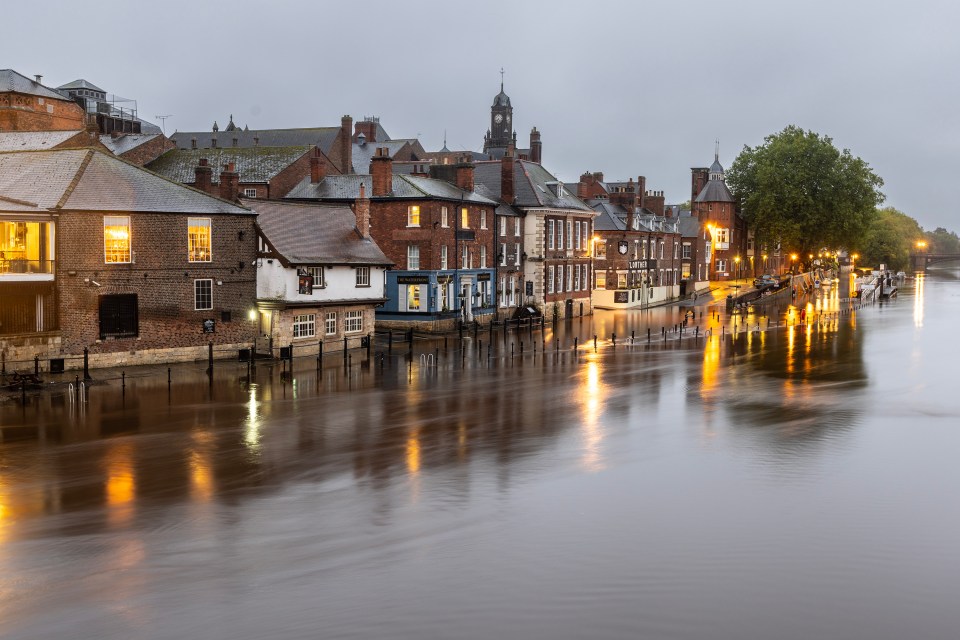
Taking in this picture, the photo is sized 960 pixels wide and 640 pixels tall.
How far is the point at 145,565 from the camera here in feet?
54.7

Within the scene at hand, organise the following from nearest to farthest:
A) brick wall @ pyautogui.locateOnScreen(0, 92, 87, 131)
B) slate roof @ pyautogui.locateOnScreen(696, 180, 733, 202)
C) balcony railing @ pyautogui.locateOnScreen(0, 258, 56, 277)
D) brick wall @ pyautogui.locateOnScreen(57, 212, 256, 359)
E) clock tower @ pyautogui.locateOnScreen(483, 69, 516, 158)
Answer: balcony railing @ pyautogui.locateOnScreen(0, 258, 56, 277) < brick wall @ pyautogui.locateOnScreen(57, 212, 256, 359) < brick wall @ pyautogui.locateOnScreen(0, 92, 87, 131) < slate roof @ pyautogui.locateOnScreen(696, 180, 733, 202) < clock tower @ pyautogui.locateOnScreen(483, 69, 516, 158)

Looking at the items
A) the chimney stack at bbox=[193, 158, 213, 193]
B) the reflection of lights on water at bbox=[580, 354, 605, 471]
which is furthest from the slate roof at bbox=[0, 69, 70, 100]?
the reflection of lights on water at bbox=[580, 354, 605, 471]

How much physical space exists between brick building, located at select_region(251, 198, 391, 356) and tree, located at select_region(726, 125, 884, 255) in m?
77.6

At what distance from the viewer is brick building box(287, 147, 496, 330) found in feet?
180

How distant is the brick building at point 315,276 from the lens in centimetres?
4203

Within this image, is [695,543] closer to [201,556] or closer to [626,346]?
[201,556]

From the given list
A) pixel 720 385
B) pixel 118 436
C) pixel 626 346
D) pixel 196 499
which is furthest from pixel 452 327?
pixel 196 499

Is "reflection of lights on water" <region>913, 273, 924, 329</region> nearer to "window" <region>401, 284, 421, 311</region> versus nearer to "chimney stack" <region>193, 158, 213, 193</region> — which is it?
"window" <region>401, 284, 421, 311</region>

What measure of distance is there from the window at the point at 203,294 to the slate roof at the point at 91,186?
10.1ft

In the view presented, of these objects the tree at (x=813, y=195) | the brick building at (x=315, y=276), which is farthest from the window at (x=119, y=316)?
the tree at (x=813, y=195)

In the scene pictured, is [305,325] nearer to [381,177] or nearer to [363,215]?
[363,215]

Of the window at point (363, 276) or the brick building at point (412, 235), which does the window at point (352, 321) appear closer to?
the window at point (363, 276)

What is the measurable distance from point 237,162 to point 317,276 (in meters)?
27.7

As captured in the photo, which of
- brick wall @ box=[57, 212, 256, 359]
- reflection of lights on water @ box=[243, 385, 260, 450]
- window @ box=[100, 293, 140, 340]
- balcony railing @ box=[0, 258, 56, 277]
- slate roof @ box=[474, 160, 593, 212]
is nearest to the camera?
reflection of lights on water @ box=[243, 385, 260, 450]
